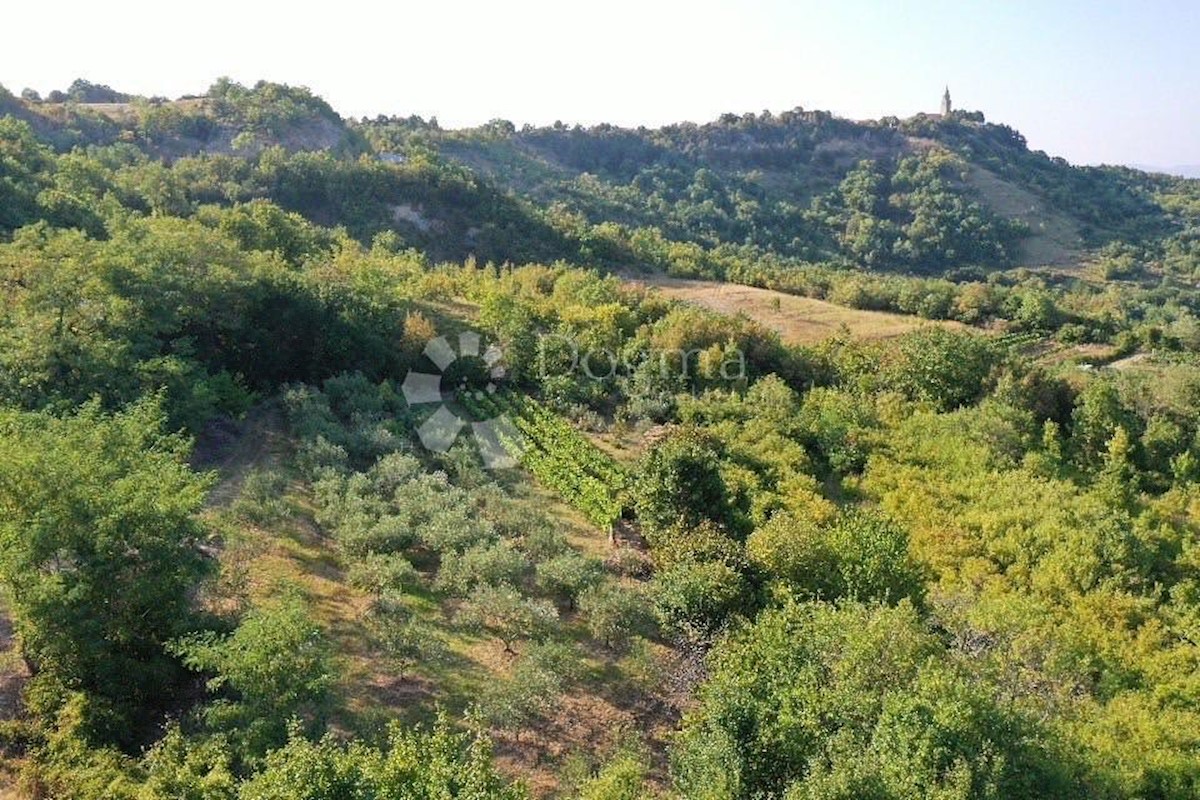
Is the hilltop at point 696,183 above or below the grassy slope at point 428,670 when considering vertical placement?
above

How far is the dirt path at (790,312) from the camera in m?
32.2

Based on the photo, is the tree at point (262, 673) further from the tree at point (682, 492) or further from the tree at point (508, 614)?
the tree at point (682, 492)

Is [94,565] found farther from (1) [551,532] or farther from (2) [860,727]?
(2) [860,727]

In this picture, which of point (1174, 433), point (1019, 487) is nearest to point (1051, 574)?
point (1019, 487)

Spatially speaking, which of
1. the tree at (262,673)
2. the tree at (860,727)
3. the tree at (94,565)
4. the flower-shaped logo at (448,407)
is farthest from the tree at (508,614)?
the flower-shaped logo at (448,407)

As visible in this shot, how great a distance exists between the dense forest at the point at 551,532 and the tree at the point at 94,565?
51mm

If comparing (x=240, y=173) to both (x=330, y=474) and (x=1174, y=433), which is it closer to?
(x=330, y=474)

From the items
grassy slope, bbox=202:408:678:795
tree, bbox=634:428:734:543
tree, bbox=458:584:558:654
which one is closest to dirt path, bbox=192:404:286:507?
grassy slope, bbox=202:408:678:795

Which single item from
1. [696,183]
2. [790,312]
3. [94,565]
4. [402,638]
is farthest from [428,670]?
[696,183]

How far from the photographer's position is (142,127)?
54.8m

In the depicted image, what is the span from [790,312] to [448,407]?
1816cm

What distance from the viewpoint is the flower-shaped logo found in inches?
847

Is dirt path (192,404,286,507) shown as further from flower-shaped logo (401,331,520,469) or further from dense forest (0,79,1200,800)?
flower-shaped logo (401,331,520,469)

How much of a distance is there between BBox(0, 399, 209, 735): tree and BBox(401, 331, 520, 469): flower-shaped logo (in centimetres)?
993
